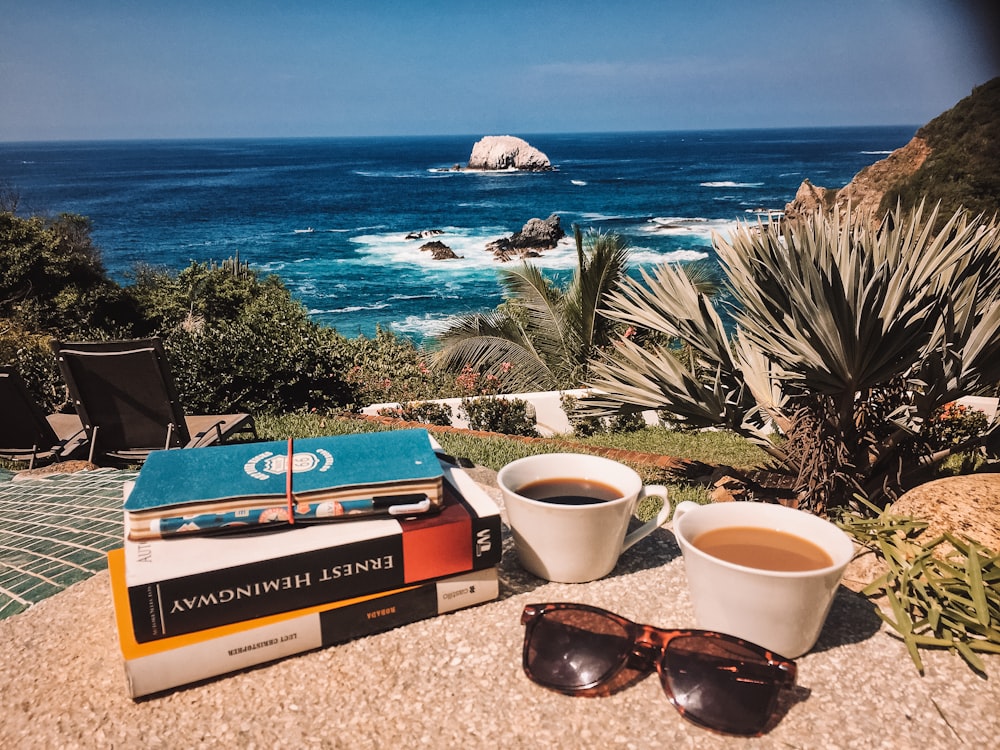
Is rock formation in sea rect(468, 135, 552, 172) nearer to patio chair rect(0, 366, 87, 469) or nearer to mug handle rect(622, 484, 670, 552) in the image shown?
patio chair rect(0, 366, 87, 469)

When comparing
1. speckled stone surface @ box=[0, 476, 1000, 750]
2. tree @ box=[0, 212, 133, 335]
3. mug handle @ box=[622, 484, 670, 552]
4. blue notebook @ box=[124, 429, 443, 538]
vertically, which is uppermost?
blue notebook @ box=[124, 429, 443, 538]

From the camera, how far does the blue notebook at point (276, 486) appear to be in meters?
1.37

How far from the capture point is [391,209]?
72.6 meters

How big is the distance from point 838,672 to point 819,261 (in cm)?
204

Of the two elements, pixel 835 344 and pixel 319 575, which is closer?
pixel 319 575

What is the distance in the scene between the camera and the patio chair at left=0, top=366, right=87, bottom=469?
189 inches

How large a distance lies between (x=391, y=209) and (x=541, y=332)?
66.0m

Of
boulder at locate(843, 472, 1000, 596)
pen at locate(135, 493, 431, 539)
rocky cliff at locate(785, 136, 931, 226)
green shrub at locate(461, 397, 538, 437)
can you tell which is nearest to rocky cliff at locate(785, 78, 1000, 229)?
rocky cliff at locate(785, 136, 931, 226)

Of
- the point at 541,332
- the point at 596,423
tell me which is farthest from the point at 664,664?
the point at 541,332

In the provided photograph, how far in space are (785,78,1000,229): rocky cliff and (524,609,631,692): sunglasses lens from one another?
3022cm

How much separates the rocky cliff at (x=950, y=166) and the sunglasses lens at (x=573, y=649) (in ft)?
99.2

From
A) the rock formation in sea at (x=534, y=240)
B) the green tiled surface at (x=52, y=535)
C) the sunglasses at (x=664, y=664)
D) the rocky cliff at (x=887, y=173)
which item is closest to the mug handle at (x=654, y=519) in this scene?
the sunglasses at (x=664, y=664)

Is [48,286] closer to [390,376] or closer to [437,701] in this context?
[390,376]

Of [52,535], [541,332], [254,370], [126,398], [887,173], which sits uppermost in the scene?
[887,173]
